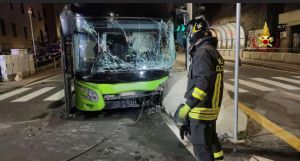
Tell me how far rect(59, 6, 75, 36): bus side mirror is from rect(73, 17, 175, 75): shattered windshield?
313 millimetres

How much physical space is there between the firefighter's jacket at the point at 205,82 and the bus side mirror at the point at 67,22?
Result: 364 cm

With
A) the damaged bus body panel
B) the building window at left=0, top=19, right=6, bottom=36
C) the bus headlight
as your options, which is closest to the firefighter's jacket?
the damaged bus body panel

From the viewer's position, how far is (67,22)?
229 inches

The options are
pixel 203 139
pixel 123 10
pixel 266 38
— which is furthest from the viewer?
pixel 266 38

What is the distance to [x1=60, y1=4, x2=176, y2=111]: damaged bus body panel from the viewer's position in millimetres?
6348

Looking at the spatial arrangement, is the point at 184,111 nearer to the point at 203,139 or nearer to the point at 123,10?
the point at 203,139

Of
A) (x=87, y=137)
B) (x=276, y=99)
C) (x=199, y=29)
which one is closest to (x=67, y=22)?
(x=87, y=137)

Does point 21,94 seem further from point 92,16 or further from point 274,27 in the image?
point 274,27

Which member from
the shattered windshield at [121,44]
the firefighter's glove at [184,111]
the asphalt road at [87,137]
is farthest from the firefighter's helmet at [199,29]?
the shattered windshield at [121,44]

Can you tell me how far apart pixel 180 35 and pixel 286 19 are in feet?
61.8

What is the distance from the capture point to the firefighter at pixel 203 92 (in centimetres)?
302

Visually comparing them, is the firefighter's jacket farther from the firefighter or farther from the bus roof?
the bus roof

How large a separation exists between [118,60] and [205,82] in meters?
4.10

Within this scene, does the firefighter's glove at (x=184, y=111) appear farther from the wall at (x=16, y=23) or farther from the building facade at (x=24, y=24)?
the wall at (x=16, y=23)
